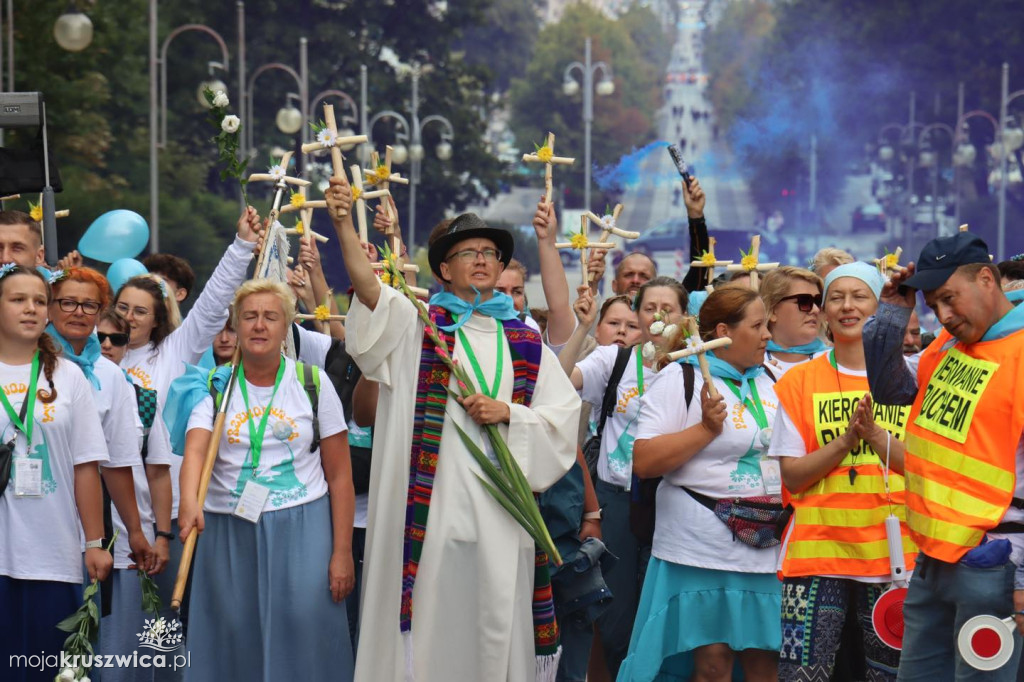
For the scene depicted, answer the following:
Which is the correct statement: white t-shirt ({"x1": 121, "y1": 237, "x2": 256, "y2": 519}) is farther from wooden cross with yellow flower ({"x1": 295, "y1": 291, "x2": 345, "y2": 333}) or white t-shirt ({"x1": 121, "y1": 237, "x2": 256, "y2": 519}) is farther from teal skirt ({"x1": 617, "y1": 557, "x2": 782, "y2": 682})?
teal skirt ({"x1": 617, "y1": 557, "x2": 782, "y2": 682})

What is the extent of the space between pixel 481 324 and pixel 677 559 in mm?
→ 1310

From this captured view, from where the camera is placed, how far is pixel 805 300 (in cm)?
727

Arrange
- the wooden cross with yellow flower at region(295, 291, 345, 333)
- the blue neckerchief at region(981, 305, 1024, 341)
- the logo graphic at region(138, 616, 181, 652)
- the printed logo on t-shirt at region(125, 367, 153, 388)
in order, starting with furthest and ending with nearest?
the wooden cross with yellow flower at region(295, 291, 345, 333) < the printed logo on t-shirt at region(125, 367, 153, 388) < the logo graphic at region(138, 616, 181, 652) < the blue neckerchief at region(981, 305, 1024, 341)

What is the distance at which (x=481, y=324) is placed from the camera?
628cm

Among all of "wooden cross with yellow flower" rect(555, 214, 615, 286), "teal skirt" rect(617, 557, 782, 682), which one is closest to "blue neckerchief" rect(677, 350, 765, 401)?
"teal skirt" rect(617, 557, 782, 682)

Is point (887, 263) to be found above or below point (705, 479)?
above

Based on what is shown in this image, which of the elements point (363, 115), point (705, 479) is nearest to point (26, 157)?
point (705, 479)

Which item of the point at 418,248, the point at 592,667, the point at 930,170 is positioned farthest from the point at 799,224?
the point at 592,667

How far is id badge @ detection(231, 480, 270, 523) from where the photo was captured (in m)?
6.29

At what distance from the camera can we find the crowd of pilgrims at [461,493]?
19.9 feet

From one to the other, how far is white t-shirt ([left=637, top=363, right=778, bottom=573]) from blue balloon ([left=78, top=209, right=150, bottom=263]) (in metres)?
4.65

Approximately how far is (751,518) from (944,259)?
1.63 metres

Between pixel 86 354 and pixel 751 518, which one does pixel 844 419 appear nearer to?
pixel 751 518

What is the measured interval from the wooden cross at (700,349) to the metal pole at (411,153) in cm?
3735
